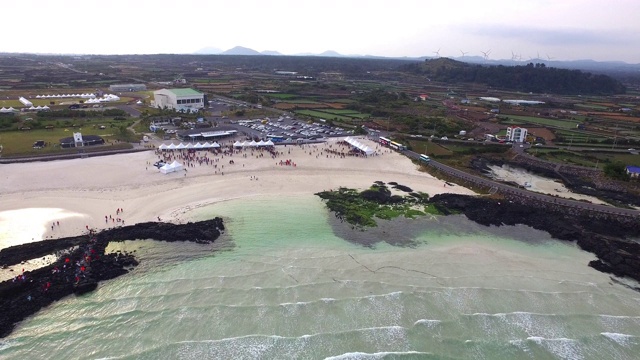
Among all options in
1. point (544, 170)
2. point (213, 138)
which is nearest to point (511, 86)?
point (544, 170)

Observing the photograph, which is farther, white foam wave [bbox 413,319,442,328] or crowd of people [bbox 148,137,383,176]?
crowd of people [bbox 148,137,383,176]

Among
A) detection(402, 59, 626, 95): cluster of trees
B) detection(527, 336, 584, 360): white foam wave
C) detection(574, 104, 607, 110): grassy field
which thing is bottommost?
detection(527, 336, 584, 360): white foam wave

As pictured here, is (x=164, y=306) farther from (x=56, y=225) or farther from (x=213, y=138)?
(x=213, y=138)

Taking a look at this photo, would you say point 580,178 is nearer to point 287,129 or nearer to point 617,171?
point 617,171

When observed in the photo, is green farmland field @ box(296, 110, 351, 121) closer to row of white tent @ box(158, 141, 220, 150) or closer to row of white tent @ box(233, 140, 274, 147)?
row of white tent @ box(233, 140, 274, 147)

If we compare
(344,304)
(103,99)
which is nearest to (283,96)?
(103,99)

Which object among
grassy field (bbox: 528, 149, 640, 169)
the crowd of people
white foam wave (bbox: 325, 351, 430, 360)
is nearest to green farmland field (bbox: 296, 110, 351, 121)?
the crowd of people
